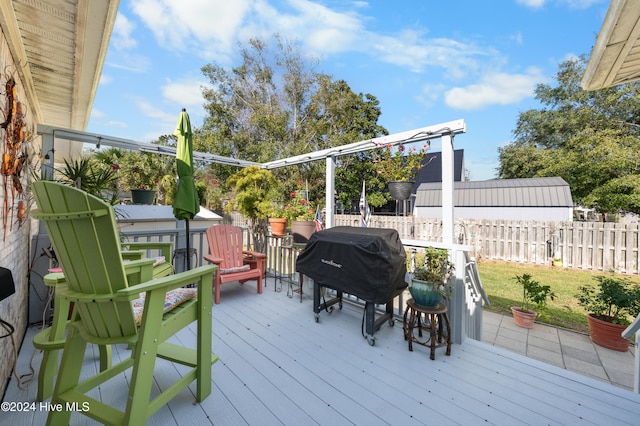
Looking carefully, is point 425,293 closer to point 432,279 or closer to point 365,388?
point 432,279


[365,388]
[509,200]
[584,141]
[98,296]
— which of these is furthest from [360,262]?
[584,141]

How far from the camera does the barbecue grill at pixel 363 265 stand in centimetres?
230

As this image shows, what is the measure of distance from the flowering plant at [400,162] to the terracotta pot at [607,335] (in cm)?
263

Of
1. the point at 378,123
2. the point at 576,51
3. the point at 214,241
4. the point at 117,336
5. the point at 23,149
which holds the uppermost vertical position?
the point at 576,51

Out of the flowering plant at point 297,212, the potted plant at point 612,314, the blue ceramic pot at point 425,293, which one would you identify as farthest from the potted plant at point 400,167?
the potted plant at point 612,314

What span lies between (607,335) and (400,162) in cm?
293

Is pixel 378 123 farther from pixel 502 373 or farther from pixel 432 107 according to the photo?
pixel 502 373

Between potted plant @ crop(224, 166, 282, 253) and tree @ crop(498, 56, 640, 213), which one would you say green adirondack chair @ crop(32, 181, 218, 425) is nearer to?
potted plant @ crop(224, 166, 282, 253)

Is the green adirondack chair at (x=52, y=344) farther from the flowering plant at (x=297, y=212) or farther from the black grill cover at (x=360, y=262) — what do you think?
the flowering plant at (x=297, y=212)

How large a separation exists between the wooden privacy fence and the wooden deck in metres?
5.65

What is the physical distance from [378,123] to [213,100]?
854 cm

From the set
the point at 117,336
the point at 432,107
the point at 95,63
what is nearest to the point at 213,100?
the point at 432,107

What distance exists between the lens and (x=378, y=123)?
577 inches

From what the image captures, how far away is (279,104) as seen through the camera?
1330 cm
